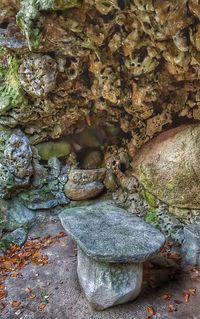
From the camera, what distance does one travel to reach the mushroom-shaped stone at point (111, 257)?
461cm

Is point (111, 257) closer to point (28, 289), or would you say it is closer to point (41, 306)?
point (41, 306)

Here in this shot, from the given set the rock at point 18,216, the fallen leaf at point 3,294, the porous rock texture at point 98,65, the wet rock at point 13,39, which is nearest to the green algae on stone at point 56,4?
the porous rock texture at point 98,65

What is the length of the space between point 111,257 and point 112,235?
0.55m

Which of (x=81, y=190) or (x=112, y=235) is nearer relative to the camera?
(x=112, y=235)

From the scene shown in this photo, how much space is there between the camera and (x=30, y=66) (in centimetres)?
612

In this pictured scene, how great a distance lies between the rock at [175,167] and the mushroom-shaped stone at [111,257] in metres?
1.39

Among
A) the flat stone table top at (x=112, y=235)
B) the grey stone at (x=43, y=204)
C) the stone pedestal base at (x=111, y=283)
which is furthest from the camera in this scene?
the grey stone at (x=43, y=204)

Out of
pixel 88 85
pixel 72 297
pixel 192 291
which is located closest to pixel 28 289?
pixel 72 297

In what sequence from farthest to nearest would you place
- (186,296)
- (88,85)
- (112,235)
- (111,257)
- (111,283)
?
(88,85), (186,296), (112,235), (111,283), (111,257)

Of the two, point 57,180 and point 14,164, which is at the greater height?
point 14,164

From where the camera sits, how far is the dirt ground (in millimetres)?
4902

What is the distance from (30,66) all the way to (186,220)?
447 cm

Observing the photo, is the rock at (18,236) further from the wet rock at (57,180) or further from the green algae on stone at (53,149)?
the green algae on stone at (53,149)

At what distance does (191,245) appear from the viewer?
18.8 feet
